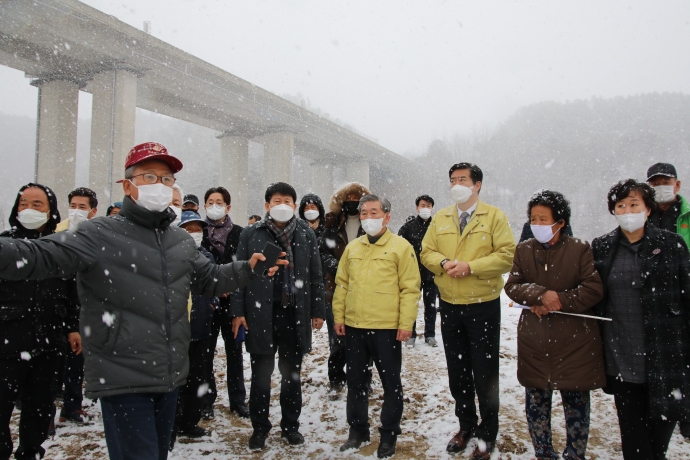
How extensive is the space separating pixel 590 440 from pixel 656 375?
138 centimetres

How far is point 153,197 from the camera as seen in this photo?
2.29 metres

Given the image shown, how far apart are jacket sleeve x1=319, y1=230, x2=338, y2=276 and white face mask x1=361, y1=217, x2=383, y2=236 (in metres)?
0.97

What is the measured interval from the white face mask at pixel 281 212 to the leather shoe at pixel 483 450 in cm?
246

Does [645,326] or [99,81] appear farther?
[99,81]

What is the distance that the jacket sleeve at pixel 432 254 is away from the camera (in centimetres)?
362

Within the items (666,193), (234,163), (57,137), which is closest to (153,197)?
(666,193)

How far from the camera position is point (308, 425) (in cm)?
409

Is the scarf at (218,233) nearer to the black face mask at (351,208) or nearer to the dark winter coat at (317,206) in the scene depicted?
the dark winter coat at (317,206)

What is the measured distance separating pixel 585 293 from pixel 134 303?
2894 millimetres

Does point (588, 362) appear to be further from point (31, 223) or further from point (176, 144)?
point (176, 144)

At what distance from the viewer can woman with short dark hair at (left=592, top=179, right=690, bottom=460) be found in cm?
266

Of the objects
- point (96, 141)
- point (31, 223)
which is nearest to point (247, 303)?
point (31, 223)

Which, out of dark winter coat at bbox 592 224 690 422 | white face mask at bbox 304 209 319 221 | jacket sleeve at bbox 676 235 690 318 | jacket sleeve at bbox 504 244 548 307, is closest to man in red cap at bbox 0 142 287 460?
jacket sleeve at bbox 504 244 548 307

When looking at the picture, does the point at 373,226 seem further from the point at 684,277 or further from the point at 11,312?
the point at 11,312
